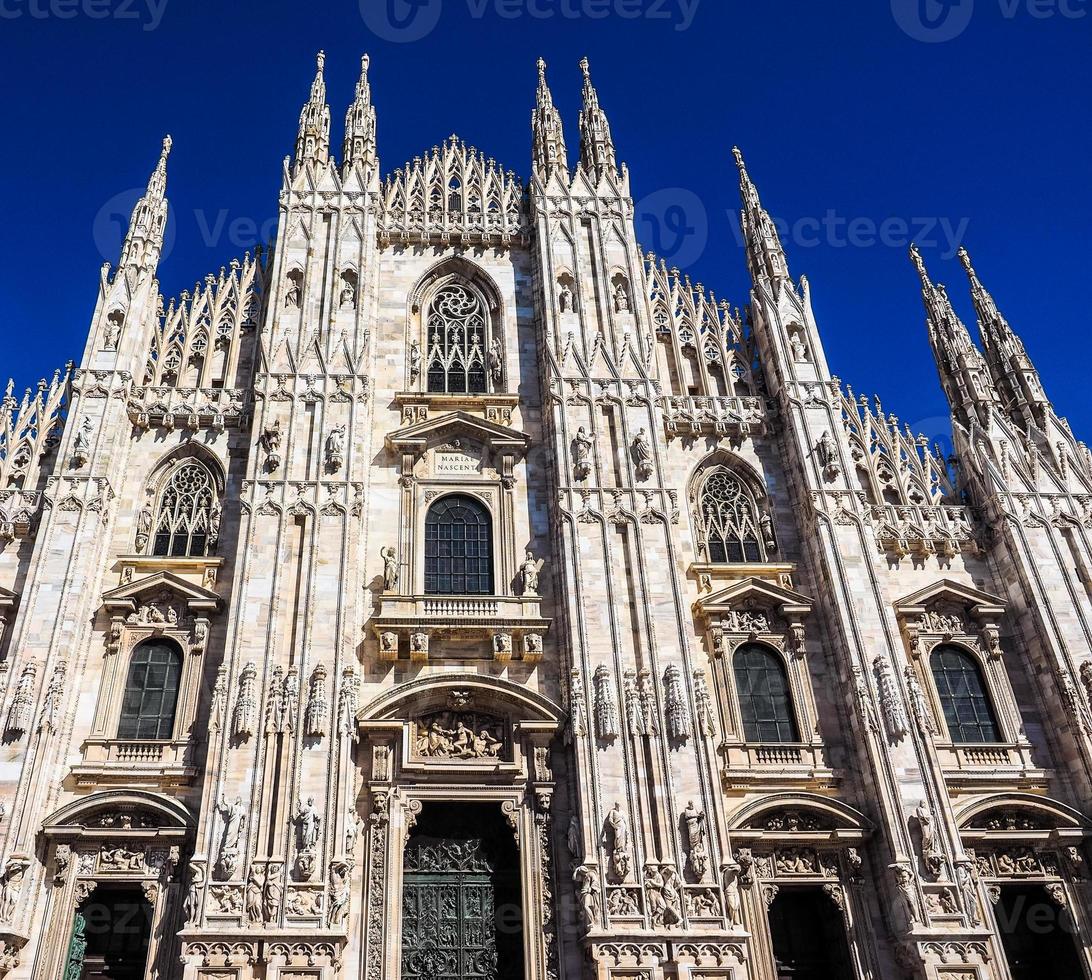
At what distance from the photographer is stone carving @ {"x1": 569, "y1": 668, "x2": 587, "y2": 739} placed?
18594 millimetres

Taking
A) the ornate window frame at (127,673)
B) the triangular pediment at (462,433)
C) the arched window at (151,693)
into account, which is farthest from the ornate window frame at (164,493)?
the triangular pediment at (462,433)

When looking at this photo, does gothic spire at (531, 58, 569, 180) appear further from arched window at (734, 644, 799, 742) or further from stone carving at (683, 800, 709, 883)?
stone carving at (683, 800, 709, 883)

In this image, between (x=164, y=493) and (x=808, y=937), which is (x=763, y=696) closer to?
(x=808, y=937)

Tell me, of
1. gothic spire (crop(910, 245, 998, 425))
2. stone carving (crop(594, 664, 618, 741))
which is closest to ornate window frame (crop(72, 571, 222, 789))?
stone carving (crop(594, 664, 618, 741))

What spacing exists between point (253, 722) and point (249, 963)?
4.09 meters

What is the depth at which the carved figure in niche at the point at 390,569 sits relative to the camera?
20391 millimetres

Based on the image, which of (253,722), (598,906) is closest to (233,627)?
(253,722)

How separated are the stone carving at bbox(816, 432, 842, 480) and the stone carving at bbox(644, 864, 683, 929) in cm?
971

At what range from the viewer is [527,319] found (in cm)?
2538

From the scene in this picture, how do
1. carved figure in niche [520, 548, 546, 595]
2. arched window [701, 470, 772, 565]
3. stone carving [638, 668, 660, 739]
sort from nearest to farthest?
stone carving [638, 668, 660, 739] < carved figure in niche [520, 548, 546, 595] < arched window [701, 470, 772, 565]

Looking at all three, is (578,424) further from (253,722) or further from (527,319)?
(253,722)

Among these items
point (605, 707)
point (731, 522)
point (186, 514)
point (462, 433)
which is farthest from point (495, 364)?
point (605, 707)

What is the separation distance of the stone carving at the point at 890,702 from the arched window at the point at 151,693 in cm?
1394

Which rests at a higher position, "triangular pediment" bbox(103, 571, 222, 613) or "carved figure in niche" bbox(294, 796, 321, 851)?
"triangular pediment" bbox(103, 571, 222, 613)
